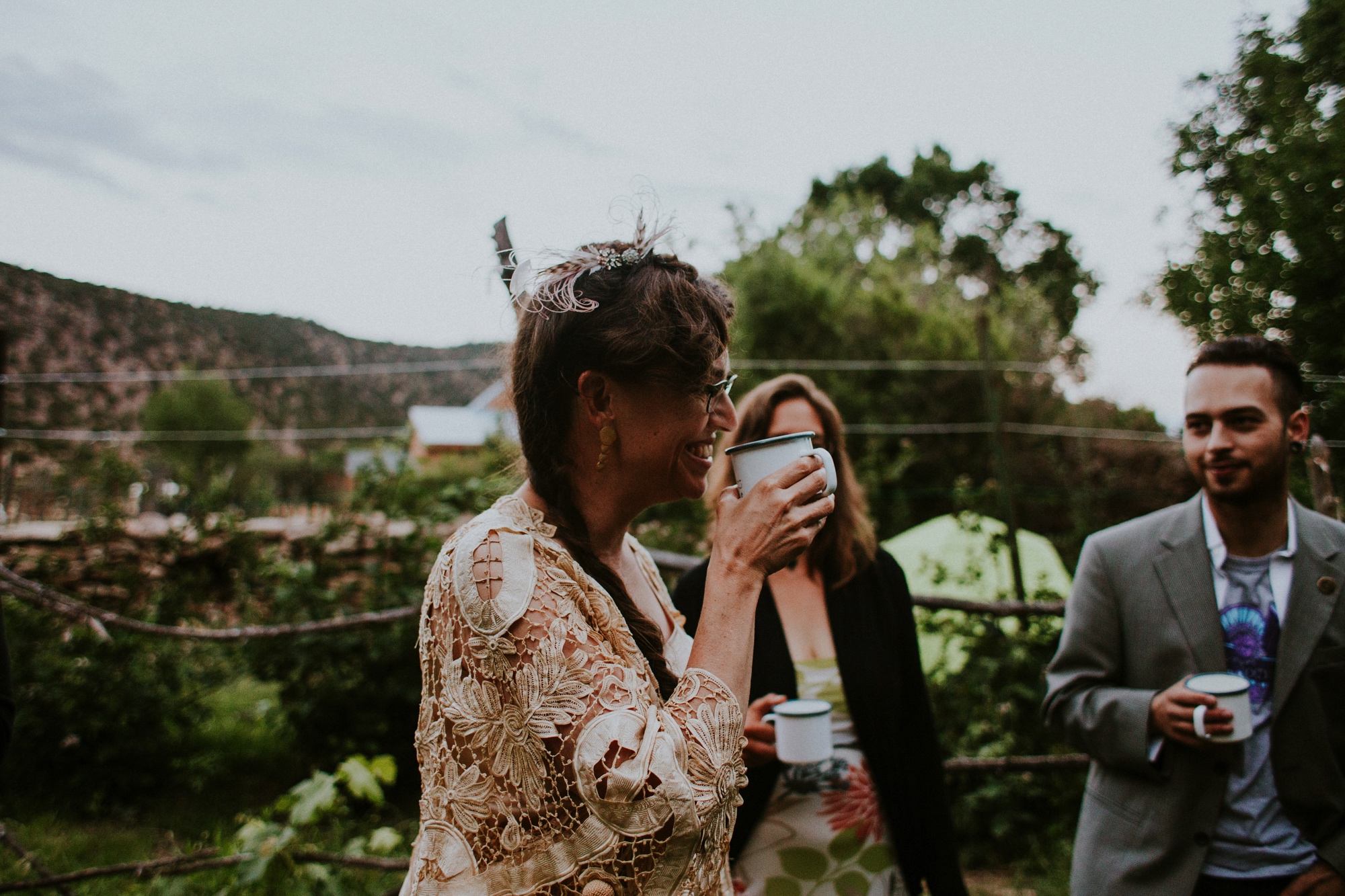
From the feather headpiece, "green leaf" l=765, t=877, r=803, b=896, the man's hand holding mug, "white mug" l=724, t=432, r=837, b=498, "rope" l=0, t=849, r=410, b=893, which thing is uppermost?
the feather headpiece

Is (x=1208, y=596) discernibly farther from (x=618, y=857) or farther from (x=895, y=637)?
(x=618, y=857)

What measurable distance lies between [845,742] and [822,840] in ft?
0.81

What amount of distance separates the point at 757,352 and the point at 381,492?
8.64 metres

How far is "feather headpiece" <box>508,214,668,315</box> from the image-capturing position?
1.24 metres

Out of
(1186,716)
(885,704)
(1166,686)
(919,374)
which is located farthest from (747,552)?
(919,374)

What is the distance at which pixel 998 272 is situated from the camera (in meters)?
31.7

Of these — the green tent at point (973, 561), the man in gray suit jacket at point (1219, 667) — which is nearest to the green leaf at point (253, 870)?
the man in gray suit jacket at point (1219, 667)

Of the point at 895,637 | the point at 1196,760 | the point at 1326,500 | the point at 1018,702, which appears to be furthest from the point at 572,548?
the point at 1018,702

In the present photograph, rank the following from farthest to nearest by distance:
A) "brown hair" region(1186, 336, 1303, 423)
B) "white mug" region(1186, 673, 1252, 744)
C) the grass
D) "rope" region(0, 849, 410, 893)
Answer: the grass < "rope" region(0, 849, 410, 893) < "brown hair" region(1186, 336, 1303, 423) < "white mug" region(1186, 673, 1252, 744)

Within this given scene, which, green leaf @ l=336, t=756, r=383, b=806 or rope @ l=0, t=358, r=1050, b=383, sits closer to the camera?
green leaf @ l=336, t=756, r=383, b=806

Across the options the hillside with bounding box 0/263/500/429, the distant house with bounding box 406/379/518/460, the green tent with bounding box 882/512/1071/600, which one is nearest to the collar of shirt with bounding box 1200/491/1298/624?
the green tent with bounding box 882/512/1071/600

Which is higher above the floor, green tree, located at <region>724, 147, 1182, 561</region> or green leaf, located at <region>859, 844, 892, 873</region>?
green tree, located at <region>724, 147, 1182, 561</region>

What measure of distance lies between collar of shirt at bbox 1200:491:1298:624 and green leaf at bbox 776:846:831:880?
119 centimetres

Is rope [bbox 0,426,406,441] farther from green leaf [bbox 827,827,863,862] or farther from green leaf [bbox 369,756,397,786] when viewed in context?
green leaf [bbox 827,827,863,862]
